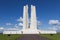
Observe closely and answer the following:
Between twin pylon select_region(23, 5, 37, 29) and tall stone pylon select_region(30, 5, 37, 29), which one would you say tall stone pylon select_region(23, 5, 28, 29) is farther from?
tall stone pylon select_region(30, 5, 37, 29)

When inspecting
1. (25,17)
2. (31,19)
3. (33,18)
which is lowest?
(31,19)

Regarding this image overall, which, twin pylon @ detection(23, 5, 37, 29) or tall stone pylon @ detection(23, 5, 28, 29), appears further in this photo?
tall stone pylon @ detection(23, 5, 28, 29)

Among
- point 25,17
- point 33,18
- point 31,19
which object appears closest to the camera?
point 33,18

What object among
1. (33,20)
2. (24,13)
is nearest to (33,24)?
(33,20)

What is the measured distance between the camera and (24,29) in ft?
228

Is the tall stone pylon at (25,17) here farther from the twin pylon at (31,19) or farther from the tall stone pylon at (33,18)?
the tall stone pylon at (33,18)

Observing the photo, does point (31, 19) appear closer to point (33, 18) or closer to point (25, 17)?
point (33, 18)

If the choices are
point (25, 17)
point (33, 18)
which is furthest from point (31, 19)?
point (25, 17)

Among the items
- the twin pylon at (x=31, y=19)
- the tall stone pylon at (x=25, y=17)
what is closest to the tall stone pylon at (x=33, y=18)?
the twin pylon at (x=31, y=19)

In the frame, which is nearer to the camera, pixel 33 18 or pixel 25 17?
pixel 33 18

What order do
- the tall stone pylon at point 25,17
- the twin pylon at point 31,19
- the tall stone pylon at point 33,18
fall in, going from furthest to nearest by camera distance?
the tall stone pylon at point 25,17, the twin pylon at point 31,19, the tall stone pylon at point 33,18

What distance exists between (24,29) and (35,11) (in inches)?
355

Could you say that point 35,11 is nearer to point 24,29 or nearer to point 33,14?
point 33,14

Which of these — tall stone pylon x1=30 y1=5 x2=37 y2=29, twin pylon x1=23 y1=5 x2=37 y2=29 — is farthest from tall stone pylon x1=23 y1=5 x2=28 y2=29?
tall stone pylon x1=30 y1=5 x2=37 y2=29
